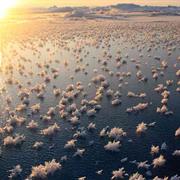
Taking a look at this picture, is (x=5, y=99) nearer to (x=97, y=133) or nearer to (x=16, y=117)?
(x=16, y=117)

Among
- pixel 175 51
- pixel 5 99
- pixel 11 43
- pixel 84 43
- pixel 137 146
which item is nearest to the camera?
pixel 137 146

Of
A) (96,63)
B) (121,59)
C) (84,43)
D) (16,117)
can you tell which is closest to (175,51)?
(121,59)

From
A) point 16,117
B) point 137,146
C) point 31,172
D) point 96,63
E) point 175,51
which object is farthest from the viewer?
point 175,51

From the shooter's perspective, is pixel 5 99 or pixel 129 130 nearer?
pixel 129 130

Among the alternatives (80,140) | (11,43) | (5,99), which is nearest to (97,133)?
(80,140)

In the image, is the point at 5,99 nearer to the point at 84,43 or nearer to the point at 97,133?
the point at 97,133

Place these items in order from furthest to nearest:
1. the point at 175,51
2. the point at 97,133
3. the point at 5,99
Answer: the point at 175,51, the point at 5,99, the point at 97,133
